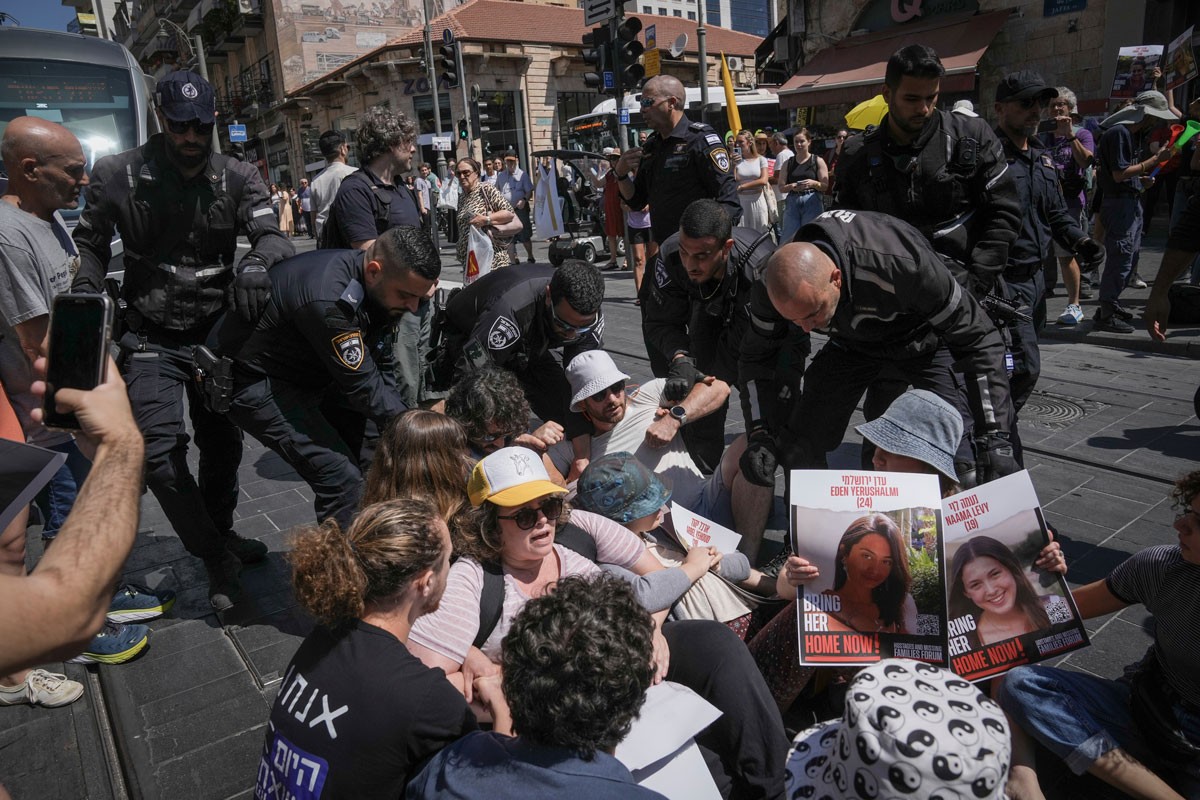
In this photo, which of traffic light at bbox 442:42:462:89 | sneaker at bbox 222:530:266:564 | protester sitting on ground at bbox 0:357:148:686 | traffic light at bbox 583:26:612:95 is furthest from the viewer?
traffic light at bbox 442:42:462:89

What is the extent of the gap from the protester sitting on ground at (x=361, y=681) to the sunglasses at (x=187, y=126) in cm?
231

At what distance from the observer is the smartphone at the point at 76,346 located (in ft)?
4.77

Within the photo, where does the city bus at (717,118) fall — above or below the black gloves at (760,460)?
above

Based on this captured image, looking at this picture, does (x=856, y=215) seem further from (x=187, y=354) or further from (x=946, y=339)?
(x=187, y=354)

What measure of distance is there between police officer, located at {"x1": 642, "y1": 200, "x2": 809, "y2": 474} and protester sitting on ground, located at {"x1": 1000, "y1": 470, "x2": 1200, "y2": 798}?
1236 millimetres

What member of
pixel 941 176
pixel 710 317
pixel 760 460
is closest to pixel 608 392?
pixel 760 460

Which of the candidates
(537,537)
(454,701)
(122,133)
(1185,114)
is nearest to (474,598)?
(537,537)

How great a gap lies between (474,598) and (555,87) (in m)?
35.6

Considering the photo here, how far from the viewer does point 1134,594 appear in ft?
6.75

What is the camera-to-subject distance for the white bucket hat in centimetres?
336

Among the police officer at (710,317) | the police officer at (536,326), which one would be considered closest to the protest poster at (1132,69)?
the police officer at (710,317)

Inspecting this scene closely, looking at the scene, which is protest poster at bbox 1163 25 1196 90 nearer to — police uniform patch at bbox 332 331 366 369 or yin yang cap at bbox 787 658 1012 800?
police uniform patch at bbox 332 331 366 369

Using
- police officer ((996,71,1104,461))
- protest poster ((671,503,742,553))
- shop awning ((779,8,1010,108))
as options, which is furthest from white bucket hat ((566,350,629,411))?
shop awning ((779,8,1010,108))

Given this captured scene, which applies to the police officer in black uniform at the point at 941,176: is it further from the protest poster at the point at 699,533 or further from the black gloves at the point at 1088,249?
the black gloves at the point at 1088,249
